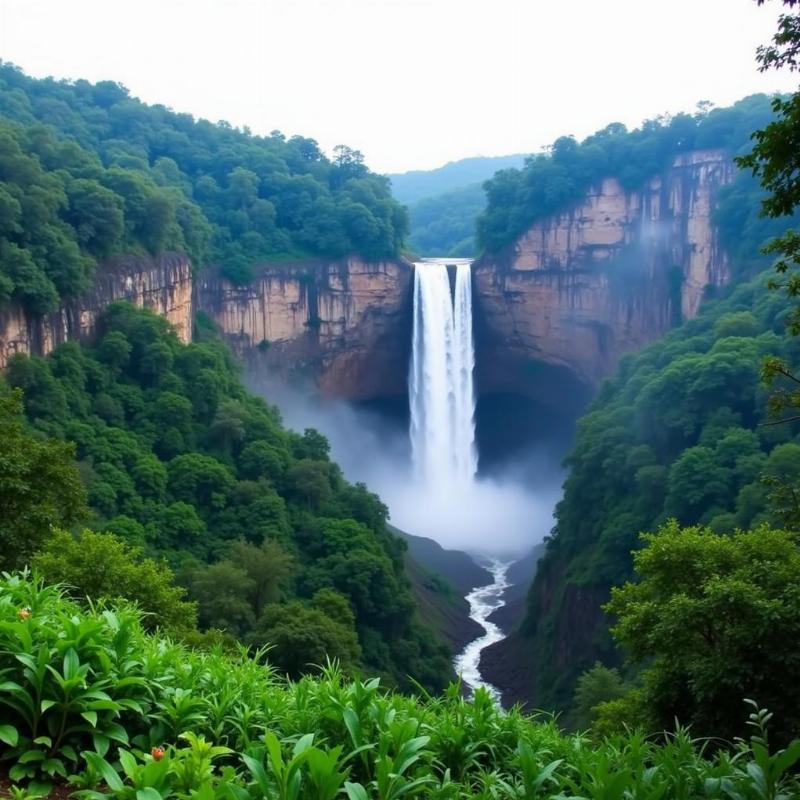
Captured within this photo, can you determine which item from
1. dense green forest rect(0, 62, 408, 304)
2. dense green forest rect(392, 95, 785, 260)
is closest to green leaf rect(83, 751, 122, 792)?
dense green forest rect(0, 62, 408, 304)

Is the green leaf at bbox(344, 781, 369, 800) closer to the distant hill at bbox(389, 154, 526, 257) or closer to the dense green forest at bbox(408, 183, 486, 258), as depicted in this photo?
the distant hill at bbox(389, 154, 526, 257)

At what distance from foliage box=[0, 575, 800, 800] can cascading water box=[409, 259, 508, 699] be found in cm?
Result: 4069

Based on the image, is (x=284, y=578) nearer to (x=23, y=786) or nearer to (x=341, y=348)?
(x=23, y=786)

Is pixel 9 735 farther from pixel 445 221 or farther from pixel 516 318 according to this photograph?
pixel 445 221

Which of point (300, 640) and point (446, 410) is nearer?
point (300, 640)

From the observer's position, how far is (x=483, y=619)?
33.6 meters

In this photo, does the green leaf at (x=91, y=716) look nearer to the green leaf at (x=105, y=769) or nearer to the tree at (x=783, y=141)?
the green leaf at (x=105, y=769)

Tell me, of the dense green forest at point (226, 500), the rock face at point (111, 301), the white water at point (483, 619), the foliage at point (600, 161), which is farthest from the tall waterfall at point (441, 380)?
the dense green forest at point (226, 500)

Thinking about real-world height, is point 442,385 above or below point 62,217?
below

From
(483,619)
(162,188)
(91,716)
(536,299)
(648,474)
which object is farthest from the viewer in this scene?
(536,299)

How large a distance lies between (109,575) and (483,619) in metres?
23.0

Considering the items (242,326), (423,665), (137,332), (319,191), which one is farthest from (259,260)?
(423,665)

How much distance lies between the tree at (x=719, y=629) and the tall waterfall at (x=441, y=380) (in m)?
35.7

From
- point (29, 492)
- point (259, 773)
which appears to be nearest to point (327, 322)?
point (29, 492)
